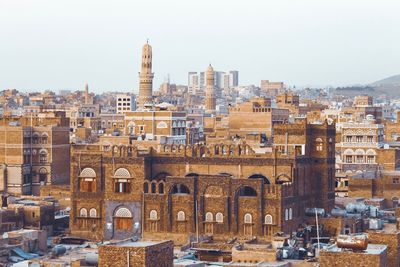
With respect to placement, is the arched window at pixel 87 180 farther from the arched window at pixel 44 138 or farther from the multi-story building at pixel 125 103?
the multi-story building at pixel 125 103

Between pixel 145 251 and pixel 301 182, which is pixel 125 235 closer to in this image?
pixel 301 182

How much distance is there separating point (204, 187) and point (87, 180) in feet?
23.0

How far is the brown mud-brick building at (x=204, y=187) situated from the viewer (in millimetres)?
56344

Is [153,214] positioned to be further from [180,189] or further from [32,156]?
[32,156]

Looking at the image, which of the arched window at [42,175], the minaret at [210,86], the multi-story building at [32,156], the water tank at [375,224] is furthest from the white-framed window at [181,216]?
the minaret at [210,86]

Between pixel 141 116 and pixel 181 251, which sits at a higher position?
pixel 141 116

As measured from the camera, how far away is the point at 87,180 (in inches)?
2376

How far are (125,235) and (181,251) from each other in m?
8.00

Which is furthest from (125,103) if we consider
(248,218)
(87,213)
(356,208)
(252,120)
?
(248,218)

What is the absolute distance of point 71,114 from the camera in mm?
133500

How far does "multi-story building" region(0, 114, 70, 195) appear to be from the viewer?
75.9 metres

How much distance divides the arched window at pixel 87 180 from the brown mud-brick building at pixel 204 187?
0.17 feet

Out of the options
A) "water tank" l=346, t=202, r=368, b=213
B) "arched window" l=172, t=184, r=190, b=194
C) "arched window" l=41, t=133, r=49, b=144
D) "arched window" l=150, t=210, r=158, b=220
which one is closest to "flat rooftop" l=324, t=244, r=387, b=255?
"arched window" l=172, t=184, r=190, b=194

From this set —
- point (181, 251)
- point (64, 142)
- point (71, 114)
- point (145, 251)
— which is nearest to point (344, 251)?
point (145, 251)
